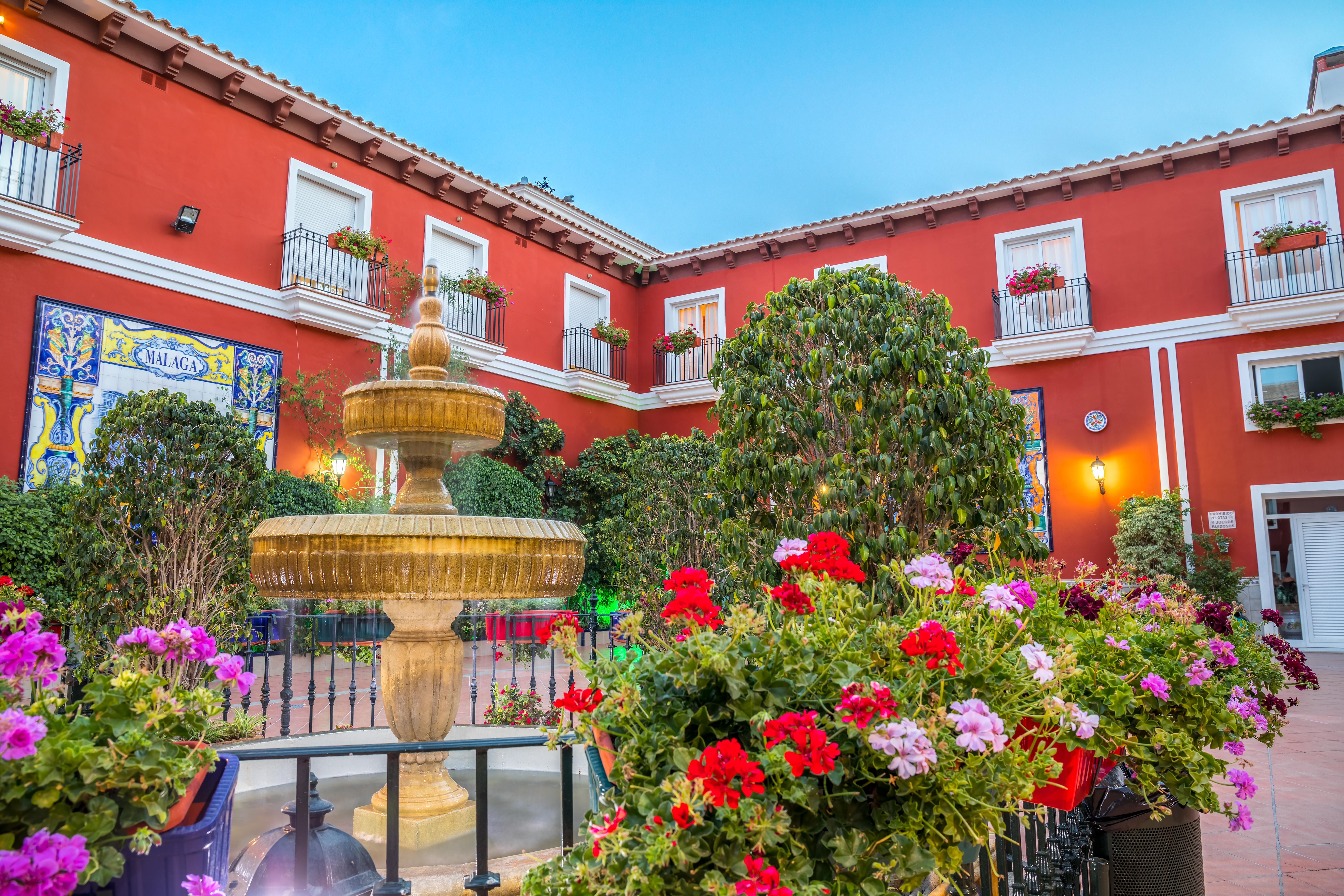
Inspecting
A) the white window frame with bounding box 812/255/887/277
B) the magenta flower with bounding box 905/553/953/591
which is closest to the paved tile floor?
the magenta flower with bounding box 905/553/953/591

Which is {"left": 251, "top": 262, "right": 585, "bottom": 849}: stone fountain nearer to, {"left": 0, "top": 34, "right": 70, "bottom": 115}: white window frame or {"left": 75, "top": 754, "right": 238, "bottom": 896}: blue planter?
{"left": 75, "top": 754, "right": 238, "bottom": 896}: blue planter

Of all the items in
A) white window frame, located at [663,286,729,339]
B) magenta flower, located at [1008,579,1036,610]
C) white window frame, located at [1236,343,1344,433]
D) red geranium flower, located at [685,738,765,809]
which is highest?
white window frame, located at [663,286,729,339]

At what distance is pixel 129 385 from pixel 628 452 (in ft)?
25.1

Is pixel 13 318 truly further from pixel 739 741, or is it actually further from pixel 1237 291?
pixel 1237 291

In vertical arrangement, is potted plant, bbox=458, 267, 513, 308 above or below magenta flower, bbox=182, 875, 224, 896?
above

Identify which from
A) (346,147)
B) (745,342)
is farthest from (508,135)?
(745,342)

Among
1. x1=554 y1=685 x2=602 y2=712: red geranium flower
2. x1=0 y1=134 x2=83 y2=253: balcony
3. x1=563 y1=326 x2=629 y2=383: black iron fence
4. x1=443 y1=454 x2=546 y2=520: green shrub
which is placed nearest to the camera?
x1=554 y1=685 x2=602 y2=712: red geranium flower

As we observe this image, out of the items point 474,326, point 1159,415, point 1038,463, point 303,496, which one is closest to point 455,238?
point 474,326

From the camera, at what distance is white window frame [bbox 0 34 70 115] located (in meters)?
8.57

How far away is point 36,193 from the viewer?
28.0 feet

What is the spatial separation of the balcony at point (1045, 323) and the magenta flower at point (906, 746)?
12948 millimetres

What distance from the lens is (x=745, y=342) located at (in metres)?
4.43

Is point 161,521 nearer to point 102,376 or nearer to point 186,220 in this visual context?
point 102,376

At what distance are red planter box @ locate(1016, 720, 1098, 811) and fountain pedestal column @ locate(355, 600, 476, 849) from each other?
2826 millimetres
